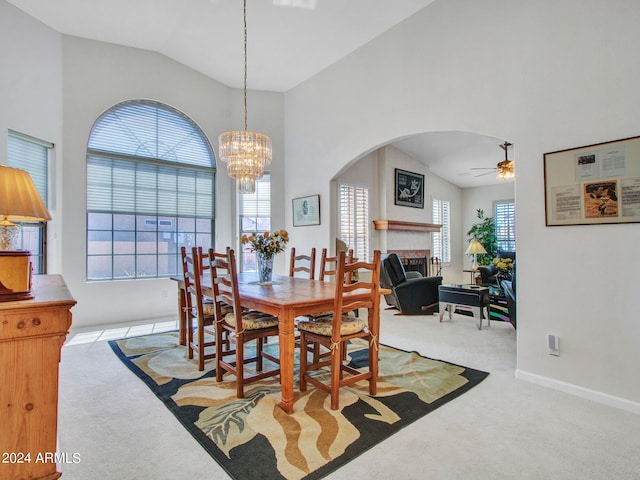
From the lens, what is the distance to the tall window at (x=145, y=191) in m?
4.68

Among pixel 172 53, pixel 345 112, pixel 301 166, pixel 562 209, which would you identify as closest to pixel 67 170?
pixel 172 53

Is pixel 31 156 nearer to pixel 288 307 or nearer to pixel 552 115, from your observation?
pixel 288 307

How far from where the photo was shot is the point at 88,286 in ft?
14.8

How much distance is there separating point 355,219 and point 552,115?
12.4 ft

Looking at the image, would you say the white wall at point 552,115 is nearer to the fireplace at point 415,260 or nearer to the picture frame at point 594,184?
the picture frame at point 594,184

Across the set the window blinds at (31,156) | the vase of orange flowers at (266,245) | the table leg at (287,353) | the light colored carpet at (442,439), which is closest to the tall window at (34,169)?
the window blinds at (31,156)

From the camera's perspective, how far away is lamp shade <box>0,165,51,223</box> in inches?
61.6

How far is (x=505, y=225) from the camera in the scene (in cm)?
897

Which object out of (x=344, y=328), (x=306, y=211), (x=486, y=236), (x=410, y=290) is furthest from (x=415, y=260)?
(x=344, y=328)

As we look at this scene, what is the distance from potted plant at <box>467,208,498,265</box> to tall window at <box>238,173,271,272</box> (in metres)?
6.06

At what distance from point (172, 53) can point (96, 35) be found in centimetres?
95

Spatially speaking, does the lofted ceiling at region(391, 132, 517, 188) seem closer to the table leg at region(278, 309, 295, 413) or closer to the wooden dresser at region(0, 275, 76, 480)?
the table leg at region(278, 309, 295, 413)

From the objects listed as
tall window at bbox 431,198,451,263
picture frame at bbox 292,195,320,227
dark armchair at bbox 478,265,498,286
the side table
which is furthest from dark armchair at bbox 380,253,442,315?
tall window at bbox 431,198,451,263

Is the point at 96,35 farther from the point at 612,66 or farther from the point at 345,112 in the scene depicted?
the point at 612,66
